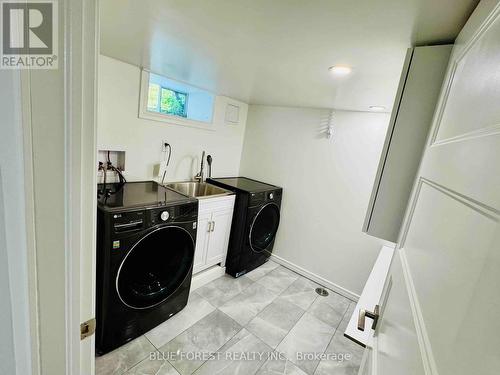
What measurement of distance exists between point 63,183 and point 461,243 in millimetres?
808

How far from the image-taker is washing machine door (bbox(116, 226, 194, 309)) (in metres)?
1.64

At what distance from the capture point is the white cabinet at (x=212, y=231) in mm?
2324

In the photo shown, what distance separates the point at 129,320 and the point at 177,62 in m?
1.96

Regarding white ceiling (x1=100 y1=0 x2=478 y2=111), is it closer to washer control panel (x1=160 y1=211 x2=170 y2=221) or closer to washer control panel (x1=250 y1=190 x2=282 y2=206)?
washer control panel (x1=160 y1=211 x2=170 y2=221)

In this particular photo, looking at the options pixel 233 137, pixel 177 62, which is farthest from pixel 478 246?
pixel 233 137

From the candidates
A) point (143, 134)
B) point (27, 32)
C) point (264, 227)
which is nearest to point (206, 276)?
point (264, 227)

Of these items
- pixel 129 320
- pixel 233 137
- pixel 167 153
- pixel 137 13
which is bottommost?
pixel 129 320

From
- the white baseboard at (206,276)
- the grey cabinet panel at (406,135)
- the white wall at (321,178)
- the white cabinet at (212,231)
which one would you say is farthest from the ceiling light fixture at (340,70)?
the white baseboard at (206,276)

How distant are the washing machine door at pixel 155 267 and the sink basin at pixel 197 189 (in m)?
0.81

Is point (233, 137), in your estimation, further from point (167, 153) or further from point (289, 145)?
point (167, 153)

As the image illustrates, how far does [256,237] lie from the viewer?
9.51ft

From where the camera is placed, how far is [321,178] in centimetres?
283

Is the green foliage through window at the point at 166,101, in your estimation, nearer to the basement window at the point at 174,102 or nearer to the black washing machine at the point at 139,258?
the basement window at the point at 174,102

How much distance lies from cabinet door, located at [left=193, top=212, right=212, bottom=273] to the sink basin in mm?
393
